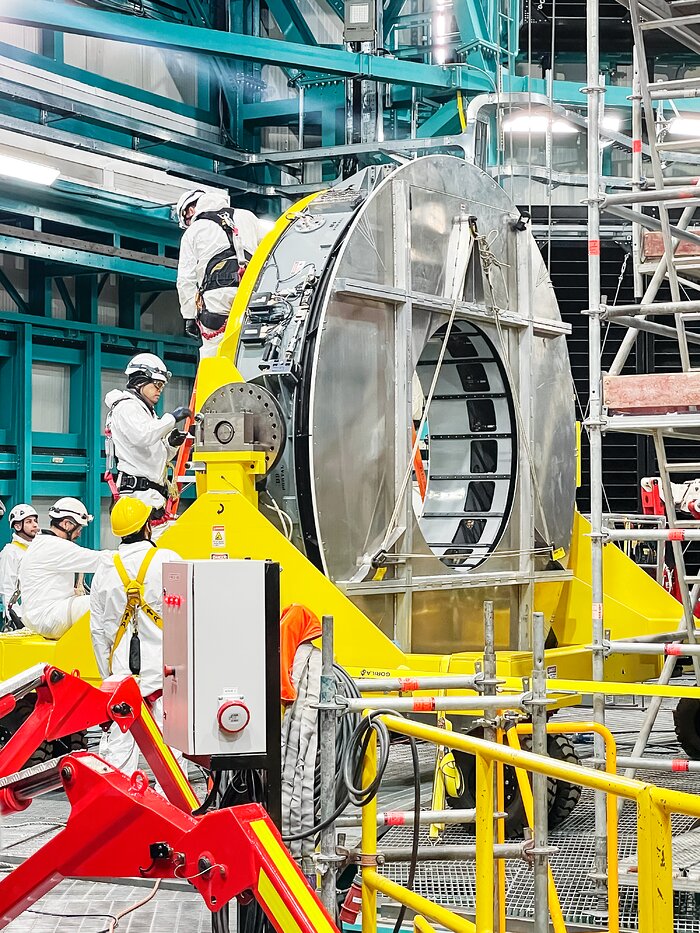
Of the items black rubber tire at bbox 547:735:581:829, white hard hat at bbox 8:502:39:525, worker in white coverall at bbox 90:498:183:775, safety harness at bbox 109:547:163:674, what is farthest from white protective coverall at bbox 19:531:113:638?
white hard hat at bbox 8:502:39:525

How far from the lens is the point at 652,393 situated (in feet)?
19.5

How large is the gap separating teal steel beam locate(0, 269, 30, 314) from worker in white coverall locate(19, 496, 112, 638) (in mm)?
5252

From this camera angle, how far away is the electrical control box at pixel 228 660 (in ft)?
13.0

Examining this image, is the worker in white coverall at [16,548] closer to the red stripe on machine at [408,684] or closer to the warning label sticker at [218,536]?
the warning label sticker at [218,536]

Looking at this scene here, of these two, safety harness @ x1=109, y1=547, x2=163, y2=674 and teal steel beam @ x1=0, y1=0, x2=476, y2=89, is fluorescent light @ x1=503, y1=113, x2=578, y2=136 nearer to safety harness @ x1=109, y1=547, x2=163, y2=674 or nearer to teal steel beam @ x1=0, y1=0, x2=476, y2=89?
teal steel beam @ x1=0, y1=0, x2=476, y2=89

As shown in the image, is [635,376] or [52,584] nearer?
[635,376]

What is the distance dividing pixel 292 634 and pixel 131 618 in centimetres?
204

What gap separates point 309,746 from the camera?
15.5 feet

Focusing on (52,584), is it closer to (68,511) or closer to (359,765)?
(68,511)

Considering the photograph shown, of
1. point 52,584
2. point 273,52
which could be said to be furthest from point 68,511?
point 273,52

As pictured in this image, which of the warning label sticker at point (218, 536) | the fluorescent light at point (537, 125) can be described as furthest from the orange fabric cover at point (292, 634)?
the fluorescent light at point (537, 125)

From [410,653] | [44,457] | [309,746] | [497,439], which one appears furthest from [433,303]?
[44,457]

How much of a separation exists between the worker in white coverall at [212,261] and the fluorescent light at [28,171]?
3270 millimetres

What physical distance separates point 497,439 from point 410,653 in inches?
78.6
